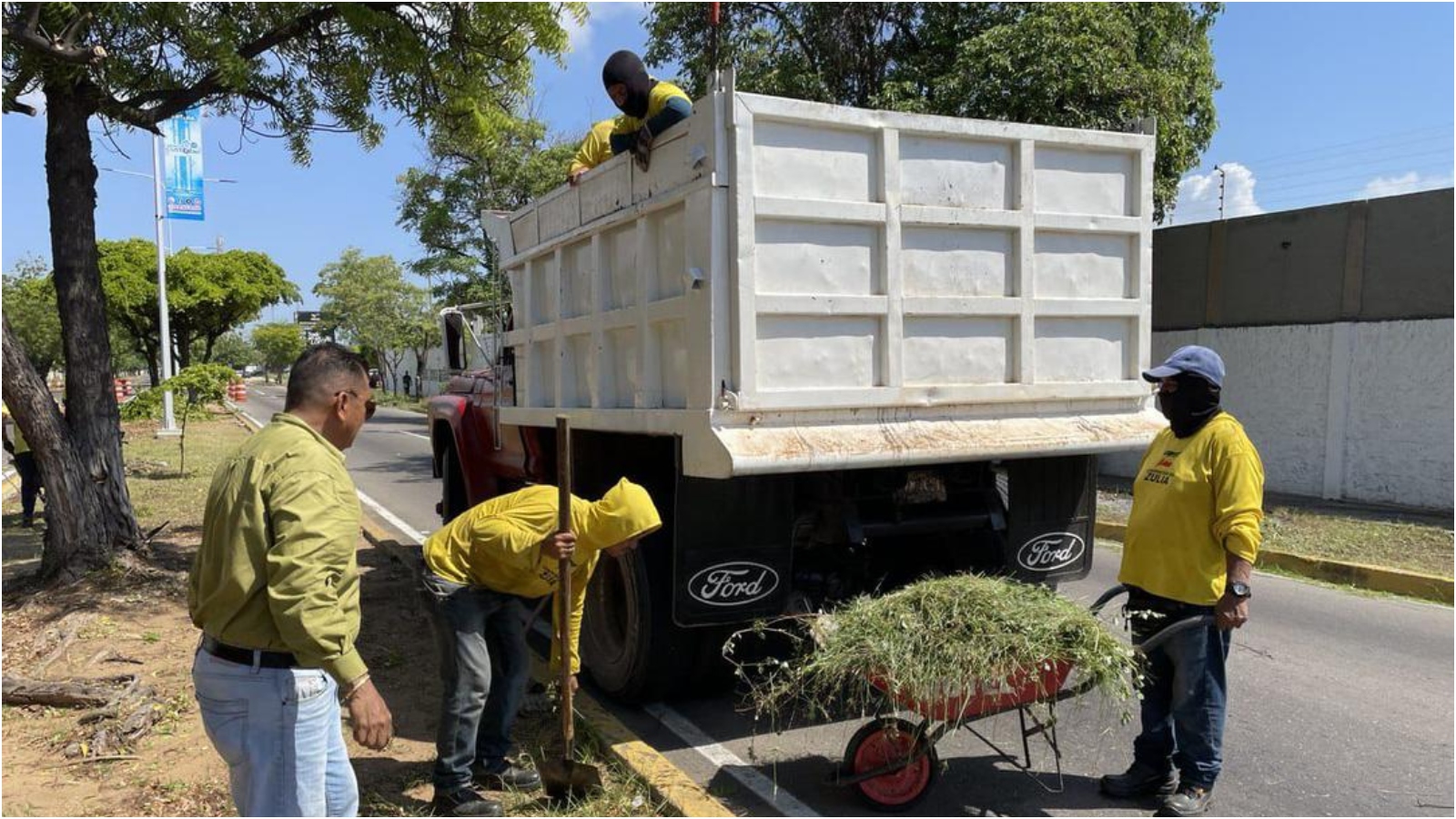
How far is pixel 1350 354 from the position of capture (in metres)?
10.5

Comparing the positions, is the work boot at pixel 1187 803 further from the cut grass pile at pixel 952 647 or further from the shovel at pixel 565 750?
the shovel at pixel 565 750

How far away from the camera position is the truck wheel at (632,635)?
14.5 ft

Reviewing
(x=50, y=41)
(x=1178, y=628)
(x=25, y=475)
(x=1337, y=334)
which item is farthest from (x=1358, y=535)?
(x=25, y=475)

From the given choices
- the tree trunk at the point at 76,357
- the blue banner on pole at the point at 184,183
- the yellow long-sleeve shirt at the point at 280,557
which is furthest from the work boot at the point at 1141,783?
the blue banner on pole at the point at 184,183

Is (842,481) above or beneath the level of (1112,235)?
beneath

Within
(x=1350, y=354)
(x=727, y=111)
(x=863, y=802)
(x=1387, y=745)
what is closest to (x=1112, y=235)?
(x=727, y=111)

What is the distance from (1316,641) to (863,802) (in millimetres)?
3791

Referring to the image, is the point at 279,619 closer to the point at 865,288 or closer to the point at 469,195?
the point at 865,288

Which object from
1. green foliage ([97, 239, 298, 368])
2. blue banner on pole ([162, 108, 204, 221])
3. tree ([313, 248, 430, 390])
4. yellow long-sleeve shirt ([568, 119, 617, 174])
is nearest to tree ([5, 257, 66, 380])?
green foliage ([97, 239, 298, 368])

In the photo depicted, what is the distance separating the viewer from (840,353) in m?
3.98

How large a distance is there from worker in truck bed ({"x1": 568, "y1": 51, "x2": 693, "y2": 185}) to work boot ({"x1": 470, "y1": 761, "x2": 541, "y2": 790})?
8.72 ft

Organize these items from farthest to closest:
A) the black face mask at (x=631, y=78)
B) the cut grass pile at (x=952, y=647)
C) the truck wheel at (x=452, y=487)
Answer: the truck wheel at (x=452, y=487) → the black face mask at (x=631, y=78) → the cut grass pile at (x=952, y=647)

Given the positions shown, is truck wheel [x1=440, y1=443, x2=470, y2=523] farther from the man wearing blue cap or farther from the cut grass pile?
the man wearing blue cap

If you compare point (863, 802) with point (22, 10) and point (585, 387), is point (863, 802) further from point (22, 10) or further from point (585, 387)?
point (22, 10)
